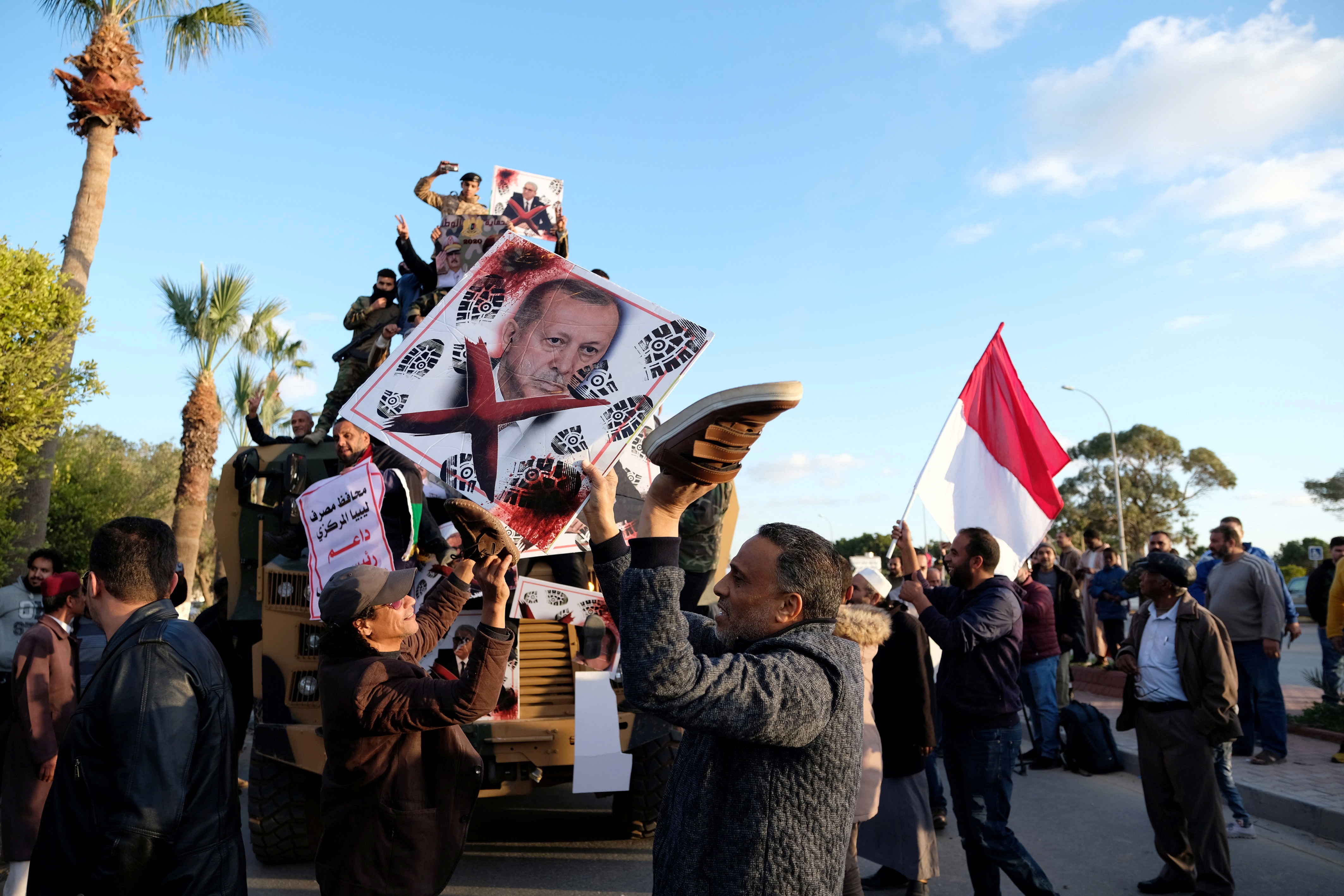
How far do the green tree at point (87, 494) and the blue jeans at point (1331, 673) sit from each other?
51.2ft

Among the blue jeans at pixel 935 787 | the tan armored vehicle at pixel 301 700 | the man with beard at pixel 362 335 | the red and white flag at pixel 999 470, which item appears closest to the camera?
the tan armored vehicle at pixel 301 700

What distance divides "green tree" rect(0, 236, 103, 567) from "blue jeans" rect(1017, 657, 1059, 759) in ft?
39.2

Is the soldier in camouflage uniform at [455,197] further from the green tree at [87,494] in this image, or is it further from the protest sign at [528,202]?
the green tree at [87,494]

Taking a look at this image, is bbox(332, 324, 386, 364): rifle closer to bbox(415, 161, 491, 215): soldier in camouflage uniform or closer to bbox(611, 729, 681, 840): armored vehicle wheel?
bbox(415, 161, 491, 215): soldier in camouflage uniform

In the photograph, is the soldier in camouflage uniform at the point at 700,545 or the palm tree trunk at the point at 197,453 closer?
Result: the soldier in camouflage uniform at the point at 700,545

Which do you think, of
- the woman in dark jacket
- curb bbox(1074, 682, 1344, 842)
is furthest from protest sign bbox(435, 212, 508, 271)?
curb bbox(1074, 682, 1344, 842)

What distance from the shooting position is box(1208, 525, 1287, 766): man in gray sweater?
27.8 ft

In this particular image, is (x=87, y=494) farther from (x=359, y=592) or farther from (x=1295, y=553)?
(x=1295, y=553)

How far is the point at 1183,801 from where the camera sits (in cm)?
519

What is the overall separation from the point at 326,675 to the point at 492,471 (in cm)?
200

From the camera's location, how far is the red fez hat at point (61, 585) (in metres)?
5.36

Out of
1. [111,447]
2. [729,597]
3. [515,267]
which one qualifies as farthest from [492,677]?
[111,447]

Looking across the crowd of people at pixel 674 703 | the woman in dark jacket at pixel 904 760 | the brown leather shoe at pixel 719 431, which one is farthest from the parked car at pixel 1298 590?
the brown leather shoe at pixel 719 431

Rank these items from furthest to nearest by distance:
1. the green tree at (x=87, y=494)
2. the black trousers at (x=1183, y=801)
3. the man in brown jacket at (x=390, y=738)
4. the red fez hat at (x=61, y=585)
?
1. the green tree at (x=87, y=494)
2. the red fez hat at (x=61, y=585)
3. the black trousers at (x=1183, y=801)
4. the man in brown jacket at (x=390, y=738)
